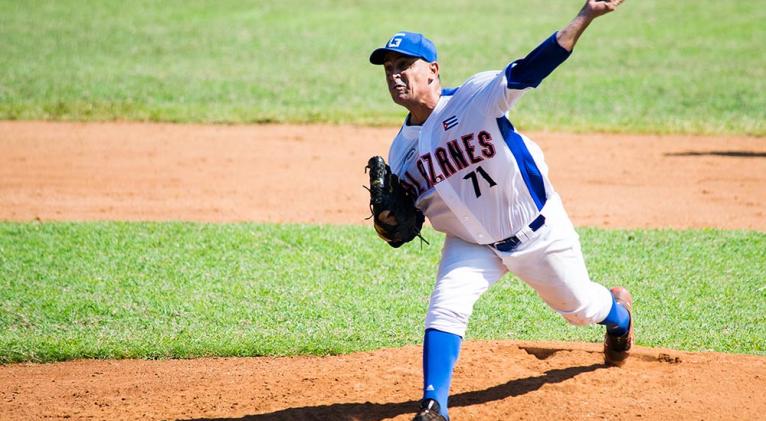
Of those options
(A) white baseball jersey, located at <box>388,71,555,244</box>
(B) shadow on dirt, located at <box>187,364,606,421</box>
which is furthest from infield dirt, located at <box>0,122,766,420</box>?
(A) white baseball jersey, located at <box>388,71,555,244</box>

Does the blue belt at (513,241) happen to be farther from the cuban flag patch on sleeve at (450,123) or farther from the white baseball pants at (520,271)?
the cuban flag patch on sleeve at (450,123)

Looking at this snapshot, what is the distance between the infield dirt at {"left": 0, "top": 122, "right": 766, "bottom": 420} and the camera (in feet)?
17.4

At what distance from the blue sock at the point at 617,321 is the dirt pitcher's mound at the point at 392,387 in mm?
258

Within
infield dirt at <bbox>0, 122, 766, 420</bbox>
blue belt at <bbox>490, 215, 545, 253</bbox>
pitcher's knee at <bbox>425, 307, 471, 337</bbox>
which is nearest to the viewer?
pitcher's knee at <bbox>425, 307, 471, 337</bbox>

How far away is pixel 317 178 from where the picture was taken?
37.1 feet

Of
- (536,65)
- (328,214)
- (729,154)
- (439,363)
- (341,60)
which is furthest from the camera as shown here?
(341,60)

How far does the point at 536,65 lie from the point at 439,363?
4.57 ft

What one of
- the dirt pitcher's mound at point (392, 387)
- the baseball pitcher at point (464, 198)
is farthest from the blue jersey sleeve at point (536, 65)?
the dirt pitcher's mound at point (392, 387)

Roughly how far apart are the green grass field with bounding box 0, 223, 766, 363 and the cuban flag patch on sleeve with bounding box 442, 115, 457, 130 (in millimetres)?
2025

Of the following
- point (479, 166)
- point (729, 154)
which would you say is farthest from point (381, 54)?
point (729, 154)

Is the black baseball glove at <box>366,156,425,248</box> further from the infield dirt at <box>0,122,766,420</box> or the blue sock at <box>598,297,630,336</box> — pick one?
the blue sock at <box>598,297,630,336</box>

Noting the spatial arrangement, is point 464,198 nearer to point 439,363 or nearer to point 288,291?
point 439,363

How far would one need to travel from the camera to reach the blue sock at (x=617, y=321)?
5.45 metres

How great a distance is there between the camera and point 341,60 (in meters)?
18.3
